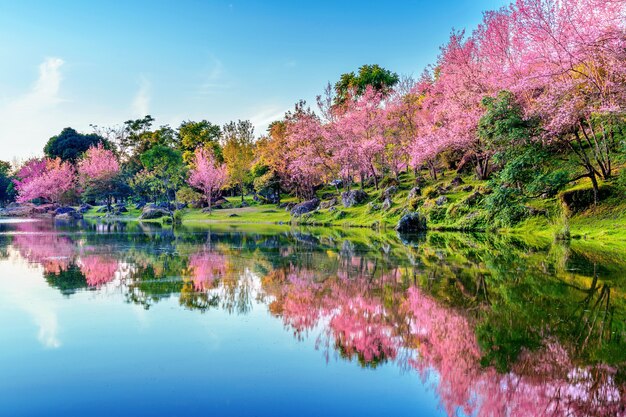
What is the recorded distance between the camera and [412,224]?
104 feet

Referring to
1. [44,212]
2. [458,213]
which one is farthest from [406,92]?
[44,212]

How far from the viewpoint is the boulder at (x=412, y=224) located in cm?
3152

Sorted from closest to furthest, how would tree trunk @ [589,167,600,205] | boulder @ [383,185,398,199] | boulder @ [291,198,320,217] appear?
tree trunk @ [589,167,600,205], boulder @ [383,185,398,199], boulder @ [291,198,320,217]

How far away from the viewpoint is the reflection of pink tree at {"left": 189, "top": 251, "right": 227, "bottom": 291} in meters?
12.3

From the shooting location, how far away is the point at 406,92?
48.3 m

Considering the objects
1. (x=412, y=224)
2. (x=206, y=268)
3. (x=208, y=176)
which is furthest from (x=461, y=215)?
(x=208, y=176)

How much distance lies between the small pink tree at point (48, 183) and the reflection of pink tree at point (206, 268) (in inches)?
3014

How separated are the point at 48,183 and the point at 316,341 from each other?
9103 cm

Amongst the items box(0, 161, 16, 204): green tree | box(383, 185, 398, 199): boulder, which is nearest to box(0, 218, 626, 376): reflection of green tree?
box(383, 185, 398, 199): boulder

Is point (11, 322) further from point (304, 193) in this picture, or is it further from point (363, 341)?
point (304, 193)

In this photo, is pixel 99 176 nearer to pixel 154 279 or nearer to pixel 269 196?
pixel 269 196

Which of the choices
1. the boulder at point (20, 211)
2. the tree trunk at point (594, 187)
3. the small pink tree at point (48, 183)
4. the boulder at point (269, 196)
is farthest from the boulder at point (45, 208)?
the tree trunk at point (594, 187)

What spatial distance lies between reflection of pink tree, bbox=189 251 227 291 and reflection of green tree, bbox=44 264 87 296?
9.37 feet

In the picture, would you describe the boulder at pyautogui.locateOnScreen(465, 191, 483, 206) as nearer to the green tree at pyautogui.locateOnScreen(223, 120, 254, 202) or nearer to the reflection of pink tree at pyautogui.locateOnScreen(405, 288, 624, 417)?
the reflection of pink tree at pyautogui.locateOnScreen(405, 288, 624, 417)
